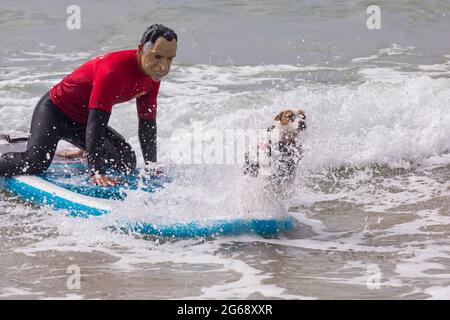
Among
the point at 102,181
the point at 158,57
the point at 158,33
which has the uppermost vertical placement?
the point at 158,33

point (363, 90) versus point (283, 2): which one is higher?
point (283, 2)

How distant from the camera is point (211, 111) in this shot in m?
9.95

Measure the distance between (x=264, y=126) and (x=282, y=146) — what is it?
163cm

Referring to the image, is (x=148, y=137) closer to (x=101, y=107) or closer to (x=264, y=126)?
(x=101, y=107)

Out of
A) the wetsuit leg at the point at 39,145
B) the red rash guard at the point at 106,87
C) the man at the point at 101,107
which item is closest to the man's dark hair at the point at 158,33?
the man at the point at 101,107

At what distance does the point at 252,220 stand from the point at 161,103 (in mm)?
5237

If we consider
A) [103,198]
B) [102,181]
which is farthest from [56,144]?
[103,198]

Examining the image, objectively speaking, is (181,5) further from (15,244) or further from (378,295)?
(378,295)

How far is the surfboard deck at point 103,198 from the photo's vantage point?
546 centimetres

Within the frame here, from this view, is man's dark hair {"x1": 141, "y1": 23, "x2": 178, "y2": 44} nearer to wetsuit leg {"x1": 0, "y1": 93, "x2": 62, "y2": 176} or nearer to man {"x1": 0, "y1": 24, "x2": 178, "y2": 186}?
man {"x1": 0, "y1": 24, "x2": 178, "y2": 186}

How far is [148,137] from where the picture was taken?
6.37 metres

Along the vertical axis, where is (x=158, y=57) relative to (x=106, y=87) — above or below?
above

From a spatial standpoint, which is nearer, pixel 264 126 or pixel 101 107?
pixel 101 107
